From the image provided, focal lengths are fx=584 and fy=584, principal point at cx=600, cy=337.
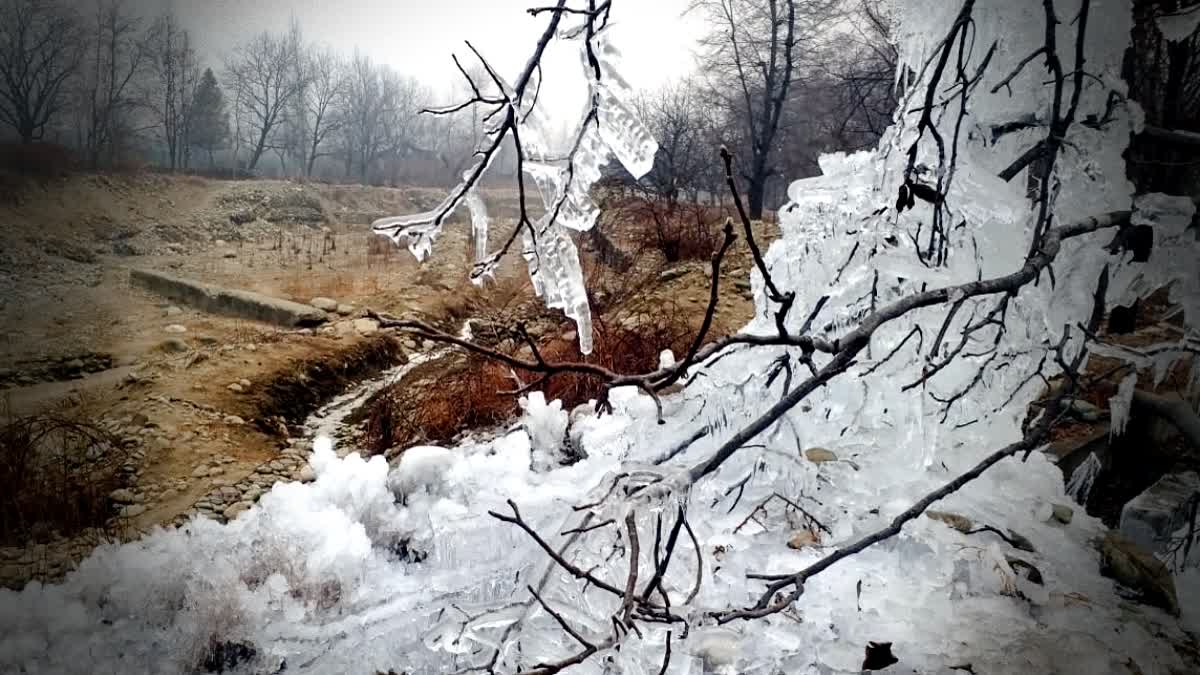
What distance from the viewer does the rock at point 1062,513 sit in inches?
46.6

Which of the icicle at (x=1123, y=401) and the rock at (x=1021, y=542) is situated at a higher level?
the icicle at (x=1123, y=401)

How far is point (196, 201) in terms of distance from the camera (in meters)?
1.62

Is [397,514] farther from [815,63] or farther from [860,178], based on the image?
[815,63]

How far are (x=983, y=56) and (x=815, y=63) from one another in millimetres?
1943

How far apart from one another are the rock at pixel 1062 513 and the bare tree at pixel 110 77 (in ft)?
7.11

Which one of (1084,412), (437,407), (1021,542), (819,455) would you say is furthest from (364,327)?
(1084,412)

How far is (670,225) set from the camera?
11.7 ft

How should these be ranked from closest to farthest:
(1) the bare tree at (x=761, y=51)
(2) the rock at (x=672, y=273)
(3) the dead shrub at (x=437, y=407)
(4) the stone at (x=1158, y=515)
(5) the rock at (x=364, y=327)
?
(4) the stone at (x=1158, y=515) < (3) the dead shrub at (x=437, y=407) < (5) the rock at (x=364, y=327) < (1) the bare tree at (x=761, y=51) < (2) the rock at (x=672, y=273)

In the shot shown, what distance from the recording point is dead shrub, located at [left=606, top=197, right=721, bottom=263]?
349 centimetres

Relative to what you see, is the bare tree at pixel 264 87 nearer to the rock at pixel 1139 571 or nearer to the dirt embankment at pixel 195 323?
the dirt embankment at pixel 195 323

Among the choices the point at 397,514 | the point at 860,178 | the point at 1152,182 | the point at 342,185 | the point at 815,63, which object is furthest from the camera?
the point at 815,63

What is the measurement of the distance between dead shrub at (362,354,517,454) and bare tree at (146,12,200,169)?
3.25 ft

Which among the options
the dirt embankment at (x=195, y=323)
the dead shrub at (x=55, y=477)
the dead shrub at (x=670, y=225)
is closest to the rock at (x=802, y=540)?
the dirt embankment at (x=195, y=323)

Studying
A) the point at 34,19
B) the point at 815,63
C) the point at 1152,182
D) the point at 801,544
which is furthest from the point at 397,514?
the point at 815,63
